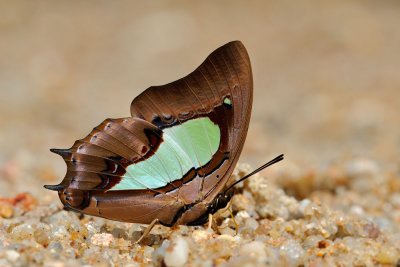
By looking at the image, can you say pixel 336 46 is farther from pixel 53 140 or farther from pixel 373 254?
pixel 373 254

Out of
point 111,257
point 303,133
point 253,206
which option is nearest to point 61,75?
point 303,133

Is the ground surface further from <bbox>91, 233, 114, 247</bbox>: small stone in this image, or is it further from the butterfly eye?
the butterfly eye

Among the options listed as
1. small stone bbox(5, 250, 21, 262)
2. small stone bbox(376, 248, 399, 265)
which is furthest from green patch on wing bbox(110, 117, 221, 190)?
small stone bbox(376, 248, 399, 265)

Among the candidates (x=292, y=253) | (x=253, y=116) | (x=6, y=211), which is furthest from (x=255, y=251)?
(x=253, y=116)

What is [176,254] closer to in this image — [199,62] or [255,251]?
[255,251]

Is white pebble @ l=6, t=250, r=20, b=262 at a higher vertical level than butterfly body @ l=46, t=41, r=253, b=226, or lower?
lower

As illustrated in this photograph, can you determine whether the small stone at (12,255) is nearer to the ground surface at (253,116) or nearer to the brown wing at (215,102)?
the ground surface at (253,116)

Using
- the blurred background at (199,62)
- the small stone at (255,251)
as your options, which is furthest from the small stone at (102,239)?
the blurred background at (199,62)
